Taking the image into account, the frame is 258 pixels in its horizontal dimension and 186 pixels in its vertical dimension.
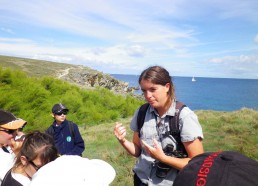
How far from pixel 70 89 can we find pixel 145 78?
21743 mm

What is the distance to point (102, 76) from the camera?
5081 cm

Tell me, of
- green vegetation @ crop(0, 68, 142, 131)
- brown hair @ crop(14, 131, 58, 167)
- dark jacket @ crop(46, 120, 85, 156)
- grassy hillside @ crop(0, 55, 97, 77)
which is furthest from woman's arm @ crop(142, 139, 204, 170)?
grassy hillside @ crop(0, 55, 97, 77)

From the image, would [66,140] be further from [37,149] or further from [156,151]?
[156,151]

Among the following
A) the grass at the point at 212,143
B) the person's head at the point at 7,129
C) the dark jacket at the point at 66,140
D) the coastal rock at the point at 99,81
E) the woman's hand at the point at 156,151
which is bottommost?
the coastal rock at the point at 99,81

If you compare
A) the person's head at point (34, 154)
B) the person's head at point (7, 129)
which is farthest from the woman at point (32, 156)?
the person's head at point (7, 129)

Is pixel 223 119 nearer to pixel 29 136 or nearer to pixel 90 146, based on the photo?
pixel 90 146

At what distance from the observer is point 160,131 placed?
2.38 meters

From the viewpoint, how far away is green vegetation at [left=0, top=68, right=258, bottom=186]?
7.74 metres

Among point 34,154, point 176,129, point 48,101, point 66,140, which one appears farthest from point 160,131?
point 48,101

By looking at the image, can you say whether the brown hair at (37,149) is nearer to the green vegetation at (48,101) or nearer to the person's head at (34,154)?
the person's head at (34,154)

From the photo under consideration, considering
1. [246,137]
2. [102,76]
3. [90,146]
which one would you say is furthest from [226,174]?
[102,76]

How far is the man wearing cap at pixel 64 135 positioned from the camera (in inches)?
185

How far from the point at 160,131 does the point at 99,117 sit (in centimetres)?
2031

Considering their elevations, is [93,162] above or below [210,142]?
above
